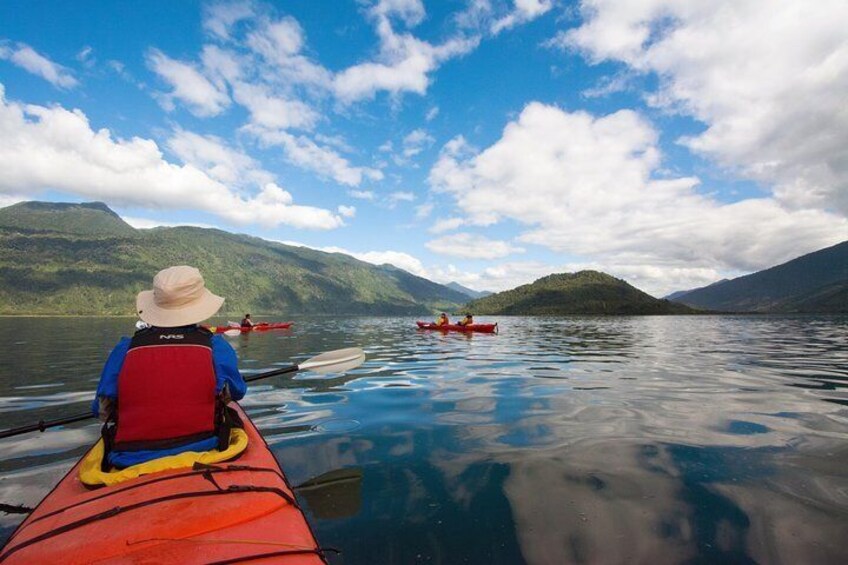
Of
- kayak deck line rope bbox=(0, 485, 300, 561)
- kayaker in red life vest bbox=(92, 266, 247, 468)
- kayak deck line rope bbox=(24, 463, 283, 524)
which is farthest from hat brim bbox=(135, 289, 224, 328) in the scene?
kayak deck line rope bbox=(0, 485, 300, 561)

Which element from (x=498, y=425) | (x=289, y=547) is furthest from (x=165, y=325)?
(x=498, y=425)

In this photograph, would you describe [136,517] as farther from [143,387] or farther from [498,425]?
[498,425]

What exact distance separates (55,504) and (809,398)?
17.0m

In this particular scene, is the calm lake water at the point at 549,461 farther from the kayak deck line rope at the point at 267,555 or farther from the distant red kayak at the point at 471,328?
the distant red kayak at the point at 471,328

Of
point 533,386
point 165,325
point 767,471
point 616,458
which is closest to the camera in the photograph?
point 165,325

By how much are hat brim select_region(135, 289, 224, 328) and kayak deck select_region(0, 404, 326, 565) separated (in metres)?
1.65

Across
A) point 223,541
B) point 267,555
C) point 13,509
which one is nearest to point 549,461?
point 267,555

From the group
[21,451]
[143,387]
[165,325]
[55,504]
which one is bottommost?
[21,451]

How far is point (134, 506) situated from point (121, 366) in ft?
5.40

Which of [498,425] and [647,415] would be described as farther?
[647,415]

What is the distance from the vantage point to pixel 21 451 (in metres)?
8.78

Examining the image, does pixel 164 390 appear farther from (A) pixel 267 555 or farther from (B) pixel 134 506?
(A) pixel 267 555

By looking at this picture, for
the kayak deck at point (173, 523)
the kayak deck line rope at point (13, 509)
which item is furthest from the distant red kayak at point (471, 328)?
the kayak deck at point (173, 523)

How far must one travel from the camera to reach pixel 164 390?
487cm
